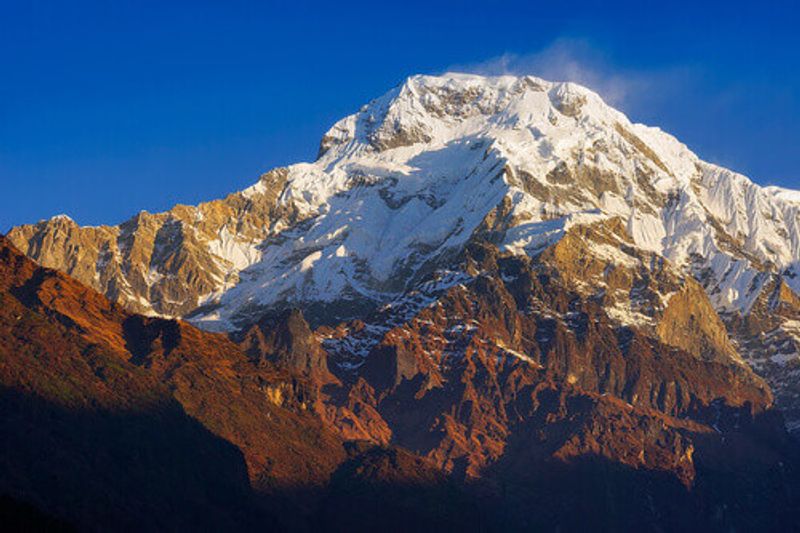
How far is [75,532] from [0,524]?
13158 millimetres

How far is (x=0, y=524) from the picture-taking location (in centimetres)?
16588

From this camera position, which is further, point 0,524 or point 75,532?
point 75,532

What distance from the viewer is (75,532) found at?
17812cm
